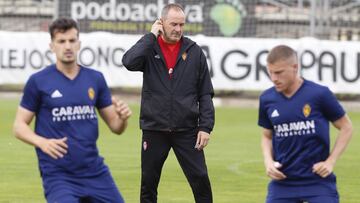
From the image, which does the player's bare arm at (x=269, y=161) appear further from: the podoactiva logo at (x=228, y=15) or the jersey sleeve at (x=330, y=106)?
the podoactiva logo at (x=228, y=15)

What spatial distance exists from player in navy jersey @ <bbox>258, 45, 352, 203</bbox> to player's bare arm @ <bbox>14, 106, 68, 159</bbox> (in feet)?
4.79

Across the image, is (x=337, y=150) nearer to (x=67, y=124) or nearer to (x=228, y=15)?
(x=67, y=124)

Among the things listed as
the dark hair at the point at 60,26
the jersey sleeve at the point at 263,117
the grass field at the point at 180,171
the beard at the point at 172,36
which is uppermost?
the dark hair at the point at 60,26

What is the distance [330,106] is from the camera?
26.4ft

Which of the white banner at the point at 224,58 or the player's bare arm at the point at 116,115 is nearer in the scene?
the player's bare arm at the point at 116,115

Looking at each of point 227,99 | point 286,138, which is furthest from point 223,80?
point 286,138

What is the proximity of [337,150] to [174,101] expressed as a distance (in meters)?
2.48

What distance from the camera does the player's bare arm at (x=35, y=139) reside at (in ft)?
25.6

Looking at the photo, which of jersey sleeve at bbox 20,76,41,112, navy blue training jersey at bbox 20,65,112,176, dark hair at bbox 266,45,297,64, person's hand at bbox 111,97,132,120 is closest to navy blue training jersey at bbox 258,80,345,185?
dark hair at bbox 266,45,297,64

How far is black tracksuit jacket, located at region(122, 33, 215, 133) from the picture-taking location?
10.1m

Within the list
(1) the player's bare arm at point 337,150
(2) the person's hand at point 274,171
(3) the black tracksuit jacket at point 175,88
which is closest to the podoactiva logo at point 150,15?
(3) the black tracksuit jacket at point 175,88

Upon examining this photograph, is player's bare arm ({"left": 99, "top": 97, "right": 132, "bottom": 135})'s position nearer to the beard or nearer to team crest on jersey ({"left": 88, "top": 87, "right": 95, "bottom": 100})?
team crest on jersey ({"left": 88, "top": 87, "right": 95, "bottom": 100})

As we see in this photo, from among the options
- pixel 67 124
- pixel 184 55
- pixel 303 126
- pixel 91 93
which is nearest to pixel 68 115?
pixel 67 124

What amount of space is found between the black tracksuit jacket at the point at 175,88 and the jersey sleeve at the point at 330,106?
87.1 inches
